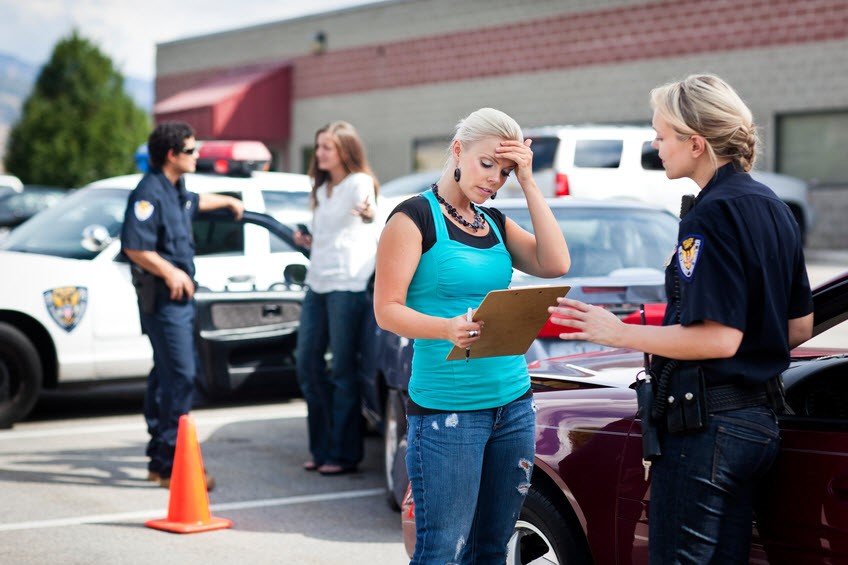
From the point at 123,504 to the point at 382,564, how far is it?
181 centimetres

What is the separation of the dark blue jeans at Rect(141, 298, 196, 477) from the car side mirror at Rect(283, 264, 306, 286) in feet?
5.20

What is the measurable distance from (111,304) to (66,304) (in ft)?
1.01

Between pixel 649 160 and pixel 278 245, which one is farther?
pixel 649 160

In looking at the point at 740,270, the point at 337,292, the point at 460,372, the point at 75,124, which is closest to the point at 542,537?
the point at 460,372

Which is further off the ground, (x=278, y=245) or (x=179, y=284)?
(x=278, y=245)

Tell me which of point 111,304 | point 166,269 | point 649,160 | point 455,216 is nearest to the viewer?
point 455,216

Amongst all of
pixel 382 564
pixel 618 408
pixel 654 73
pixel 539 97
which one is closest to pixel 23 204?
pixel 539 97

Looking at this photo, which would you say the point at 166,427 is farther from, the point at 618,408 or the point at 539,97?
the point at 539,97

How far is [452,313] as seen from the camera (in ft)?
11.3

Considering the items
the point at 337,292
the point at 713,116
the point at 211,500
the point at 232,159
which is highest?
the point at 232,159

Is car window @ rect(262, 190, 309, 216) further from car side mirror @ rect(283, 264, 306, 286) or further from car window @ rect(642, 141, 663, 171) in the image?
car window @ rect(642, 141, 663, 171)

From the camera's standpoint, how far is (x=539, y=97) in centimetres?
2659

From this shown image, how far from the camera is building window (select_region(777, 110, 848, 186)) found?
859 inches

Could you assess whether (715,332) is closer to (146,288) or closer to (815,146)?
(146,288)
